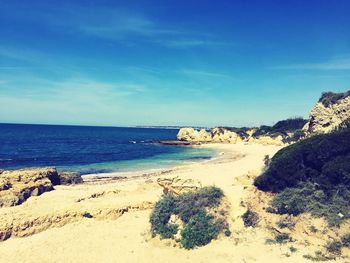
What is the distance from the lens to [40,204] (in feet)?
64.7

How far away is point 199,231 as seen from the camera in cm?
1409

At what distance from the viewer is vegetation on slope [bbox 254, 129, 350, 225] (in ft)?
47.5

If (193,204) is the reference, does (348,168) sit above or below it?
above

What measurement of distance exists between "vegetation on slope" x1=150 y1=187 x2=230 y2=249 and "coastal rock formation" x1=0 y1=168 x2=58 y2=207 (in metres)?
9.90

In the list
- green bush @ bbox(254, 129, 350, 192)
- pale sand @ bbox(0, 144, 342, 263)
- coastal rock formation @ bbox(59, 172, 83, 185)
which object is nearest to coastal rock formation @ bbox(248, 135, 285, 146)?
coastal rock formation @ bbox(59, 172, 83, 185)

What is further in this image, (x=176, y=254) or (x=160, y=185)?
(x=160, y=185)

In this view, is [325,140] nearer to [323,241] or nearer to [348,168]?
[348,168]

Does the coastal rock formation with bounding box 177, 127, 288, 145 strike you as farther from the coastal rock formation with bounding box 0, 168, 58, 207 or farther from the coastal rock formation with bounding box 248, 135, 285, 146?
the coastal rock formation with bounding box 0, 168, 58, 207

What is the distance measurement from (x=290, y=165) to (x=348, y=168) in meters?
2.73

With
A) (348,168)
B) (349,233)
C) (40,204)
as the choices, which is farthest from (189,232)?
(40,204)

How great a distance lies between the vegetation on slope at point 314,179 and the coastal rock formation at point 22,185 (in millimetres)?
14459

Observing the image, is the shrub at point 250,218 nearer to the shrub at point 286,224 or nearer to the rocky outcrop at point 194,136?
the shrub at point 286,224

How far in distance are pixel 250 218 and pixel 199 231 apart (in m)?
2.47

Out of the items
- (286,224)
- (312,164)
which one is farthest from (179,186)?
(312,164)
